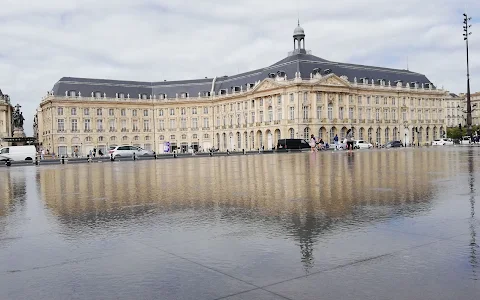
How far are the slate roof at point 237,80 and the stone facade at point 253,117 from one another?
6.81ft

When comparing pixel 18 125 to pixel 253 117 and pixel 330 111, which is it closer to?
pixel 253 117

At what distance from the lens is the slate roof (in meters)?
84.0

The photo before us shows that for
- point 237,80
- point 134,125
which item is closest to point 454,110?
point 237,80

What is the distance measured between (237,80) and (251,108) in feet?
31.6

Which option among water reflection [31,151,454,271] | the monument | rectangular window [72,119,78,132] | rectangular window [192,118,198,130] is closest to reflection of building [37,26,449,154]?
rectangular window [72,119,78,132]

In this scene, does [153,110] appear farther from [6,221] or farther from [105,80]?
[6,221]

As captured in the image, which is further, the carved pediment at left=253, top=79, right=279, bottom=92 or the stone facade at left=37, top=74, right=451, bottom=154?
the carved pediment at left=253, top=79, right=279, bottom=92

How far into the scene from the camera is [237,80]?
9731 centimetres

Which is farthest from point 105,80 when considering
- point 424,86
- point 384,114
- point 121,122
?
point 424,86

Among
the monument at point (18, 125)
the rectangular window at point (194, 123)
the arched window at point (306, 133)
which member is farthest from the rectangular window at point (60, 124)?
the arched window at point (306, 133)

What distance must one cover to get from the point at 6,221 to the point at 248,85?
86.4 m

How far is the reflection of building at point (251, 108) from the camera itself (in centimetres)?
8319

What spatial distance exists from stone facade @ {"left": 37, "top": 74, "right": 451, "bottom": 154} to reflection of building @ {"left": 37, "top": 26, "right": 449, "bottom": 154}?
19 centimetres

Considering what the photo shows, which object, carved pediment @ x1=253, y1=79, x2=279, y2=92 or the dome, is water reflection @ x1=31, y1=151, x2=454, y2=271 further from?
the dome
